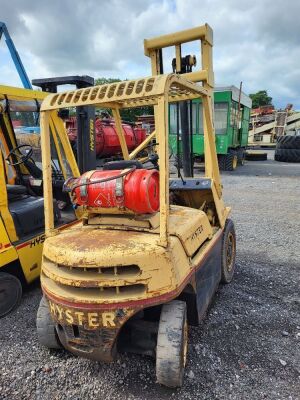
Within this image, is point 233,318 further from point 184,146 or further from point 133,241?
point 184,146

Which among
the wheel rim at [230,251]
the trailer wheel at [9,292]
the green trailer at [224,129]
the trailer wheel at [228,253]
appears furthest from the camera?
the green trailer at [224,129]

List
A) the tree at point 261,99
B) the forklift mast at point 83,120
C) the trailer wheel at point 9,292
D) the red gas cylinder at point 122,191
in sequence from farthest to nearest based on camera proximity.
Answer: the tree at point 261,99
the forklift mast at point 83,120
the trailer wheel at point 9,292
the red gas cylinder at point 122,191

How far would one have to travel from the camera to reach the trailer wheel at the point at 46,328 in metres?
2.79

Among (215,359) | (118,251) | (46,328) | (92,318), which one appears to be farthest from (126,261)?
(215,359)

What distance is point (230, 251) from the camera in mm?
4230

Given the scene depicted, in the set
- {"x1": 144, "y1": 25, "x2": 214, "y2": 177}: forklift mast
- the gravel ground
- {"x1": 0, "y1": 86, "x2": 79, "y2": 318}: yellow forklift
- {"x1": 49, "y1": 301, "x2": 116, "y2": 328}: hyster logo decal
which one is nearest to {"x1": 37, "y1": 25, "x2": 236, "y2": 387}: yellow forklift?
{"x1": 49, "y1": 301, "x2": 116, "y2": 328}: hyster logo decal

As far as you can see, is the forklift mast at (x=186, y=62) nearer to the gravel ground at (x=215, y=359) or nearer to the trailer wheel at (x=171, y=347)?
the gravel ground at (x=215, y=359)

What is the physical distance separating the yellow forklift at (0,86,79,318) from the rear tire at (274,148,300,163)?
14.6 m

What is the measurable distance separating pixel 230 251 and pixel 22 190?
2569 mm

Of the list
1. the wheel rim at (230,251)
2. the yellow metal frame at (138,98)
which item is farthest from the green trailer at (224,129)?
the yellow metal frame at (138,98)

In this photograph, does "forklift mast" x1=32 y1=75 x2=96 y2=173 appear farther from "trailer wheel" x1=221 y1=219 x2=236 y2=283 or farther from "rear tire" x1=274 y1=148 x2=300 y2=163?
"rear tire" x1=274 y1=148 x2=300 y2=163

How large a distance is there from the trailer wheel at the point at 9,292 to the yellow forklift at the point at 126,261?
892mm

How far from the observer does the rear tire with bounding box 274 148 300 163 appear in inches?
662

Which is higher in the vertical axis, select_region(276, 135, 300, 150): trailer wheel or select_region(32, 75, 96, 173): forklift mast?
select_region(32, 75, 96, 173): forklift mast
